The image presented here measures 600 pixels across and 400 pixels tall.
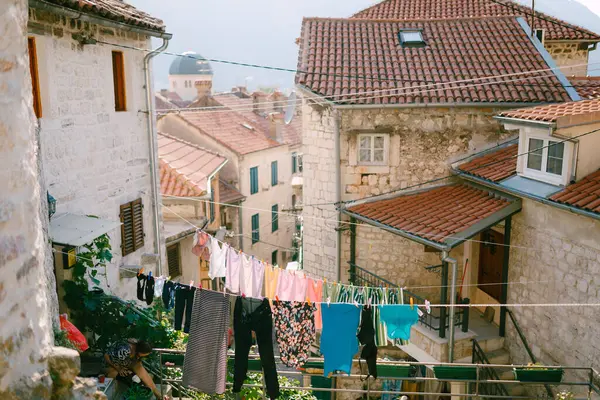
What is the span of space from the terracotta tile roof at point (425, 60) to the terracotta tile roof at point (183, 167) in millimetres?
6208

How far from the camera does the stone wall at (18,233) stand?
3.76 metres

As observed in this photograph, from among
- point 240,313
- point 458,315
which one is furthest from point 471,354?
point 240,313

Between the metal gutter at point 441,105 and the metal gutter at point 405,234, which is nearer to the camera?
the metal gutter at point 405,234

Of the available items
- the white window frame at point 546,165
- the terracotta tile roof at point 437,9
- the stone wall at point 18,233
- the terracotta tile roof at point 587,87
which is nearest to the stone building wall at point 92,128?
the stone wall at point 18,233

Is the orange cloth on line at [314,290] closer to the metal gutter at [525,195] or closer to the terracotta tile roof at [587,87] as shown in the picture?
the metal gutter at [525,195]

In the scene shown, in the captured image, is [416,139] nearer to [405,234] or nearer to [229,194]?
[405,234]

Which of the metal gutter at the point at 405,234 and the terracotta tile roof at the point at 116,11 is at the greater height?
the terracotta tile roof at the point at 116,11

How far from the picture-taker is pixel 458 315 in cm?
1173

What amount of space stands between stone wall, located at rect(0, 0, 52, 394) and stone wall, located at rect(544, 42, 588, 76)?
16755 mm

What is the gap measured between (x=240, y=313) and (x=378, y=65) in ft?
28.1

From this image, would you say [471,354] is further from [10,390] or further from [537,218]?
[10,390]

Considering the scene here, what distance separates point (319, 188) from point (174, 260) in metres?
6.11

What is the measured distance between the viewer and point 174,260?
17984mm

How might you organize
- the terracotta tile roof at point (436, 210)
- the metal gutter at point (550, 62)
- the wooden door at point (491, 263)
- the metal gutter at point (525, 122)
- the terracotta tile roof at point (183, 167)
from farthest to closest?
the terracotta tile roof at point (183, 167)
the metal gutter at point (550, 62)
the wooden door at point (491, 263)
the terracotta tile roof at point (436, 210)
the metal gutter at point (525, 122)
